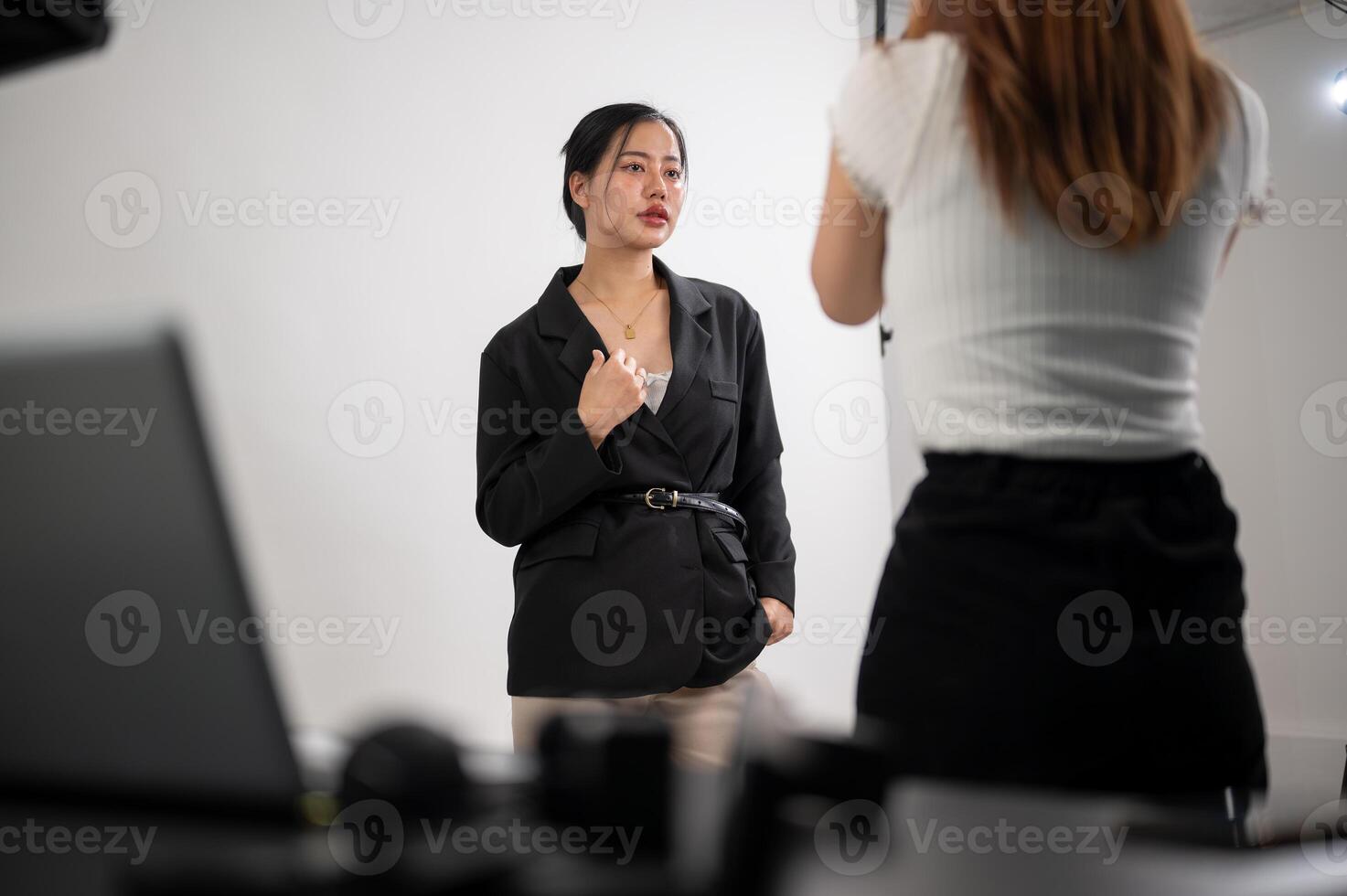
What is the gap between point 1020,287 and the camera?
0.76 meters

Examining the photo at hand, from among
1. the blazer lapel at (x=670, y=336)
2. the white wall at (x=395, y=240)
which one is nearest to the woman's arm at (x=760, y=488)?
the blazer lapel at (x=670, y=336)

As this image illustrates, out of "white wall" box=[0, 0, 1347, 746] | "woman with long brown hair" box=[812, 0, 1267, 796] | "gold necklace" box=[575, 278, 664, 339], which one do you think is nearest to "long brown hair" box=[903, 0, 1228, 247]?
"woman with long brown hair" box=[812, 0, 1267, 796]

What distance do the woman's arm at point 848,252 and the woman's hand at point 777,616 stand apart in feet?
2.44

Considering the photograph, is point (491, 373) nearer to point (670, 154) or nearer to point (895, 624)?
point (670, 154)

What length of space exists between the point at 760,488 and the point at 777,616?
19cm

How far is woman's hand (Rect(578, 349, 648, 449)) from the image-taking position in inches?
55.6

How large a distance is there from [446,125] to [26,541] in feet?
8.02

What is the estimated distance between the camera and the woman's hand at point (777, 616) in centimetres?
156

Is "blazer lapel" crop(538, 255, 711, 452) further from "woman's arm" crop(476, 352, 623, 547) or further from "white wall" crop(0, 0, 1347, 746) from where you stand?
"white wall" crop(0, 0, 1347, 746)

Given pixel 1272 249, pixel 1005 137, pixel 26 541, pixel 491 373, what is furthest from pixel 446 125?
pixel 1272 249

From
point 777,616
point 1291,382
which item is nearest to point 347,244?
point 777,616

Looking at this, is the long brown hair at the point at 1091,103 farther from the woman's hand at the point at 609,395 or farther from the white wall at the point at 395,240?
the white wall at the point at 395,240

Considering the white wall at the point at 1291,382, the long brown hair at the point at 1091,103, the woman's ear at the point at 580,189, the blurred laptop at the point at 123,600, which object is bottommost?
the white wall at the point at 1291,382

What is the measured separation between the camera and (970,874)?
0.35m
